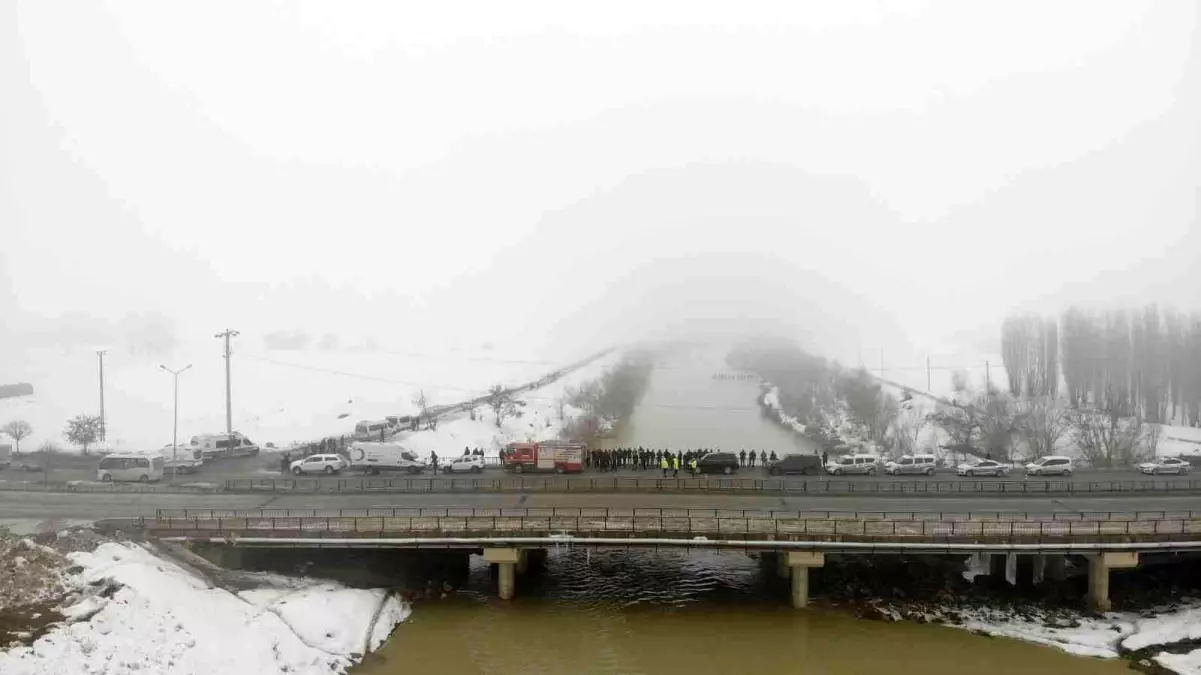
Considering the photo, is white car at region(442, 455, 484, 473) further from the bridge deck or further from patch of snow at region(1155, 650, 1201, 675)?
patch of snow at region(1155, 650, 1201, 675)

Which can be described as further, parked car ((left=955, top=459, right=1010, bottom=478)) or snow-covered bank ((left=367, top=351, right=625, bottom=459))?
snow-covered bank ((left=367, top=351, right=625, bottom=459))

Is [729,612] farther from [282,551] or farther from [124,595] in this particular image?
[124,595]

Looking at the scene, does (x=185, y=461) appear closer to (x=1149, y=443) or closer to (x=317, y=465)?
(x=317, y=465)

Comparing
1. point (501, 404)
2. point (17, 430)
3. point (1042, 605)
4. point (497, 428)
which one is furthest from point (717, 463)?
point (17, 430)

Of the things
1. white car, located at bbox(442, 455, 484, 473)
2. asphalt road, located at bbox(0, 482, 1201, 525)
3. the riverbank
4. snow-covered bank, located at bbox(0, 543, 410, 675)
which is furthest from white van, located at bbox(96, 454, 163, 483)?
the riverbank

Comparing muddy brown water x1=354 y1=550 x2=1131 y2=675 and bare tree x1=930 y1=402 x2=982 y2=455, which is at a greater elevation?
bare tree x1=930 y1=402 x2=982 y2=455

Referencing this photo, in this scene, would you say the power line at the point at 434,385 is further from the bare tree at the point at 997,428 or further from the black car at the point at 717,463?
the black car at the point at 717,463

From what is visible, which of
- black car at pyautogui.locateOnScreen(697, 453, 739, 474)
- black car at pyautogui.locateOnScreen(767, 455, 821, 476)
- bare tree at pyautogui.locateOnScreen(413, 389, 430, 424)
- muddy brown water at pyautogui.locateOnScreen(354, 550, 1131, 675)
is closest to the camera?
muddy brown water at pyautogui.locateOnScreen(354, 550, 1131, 675)

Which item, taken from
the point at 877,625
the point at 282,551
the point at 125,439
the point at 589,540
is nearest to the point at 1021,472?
the point at 877,625

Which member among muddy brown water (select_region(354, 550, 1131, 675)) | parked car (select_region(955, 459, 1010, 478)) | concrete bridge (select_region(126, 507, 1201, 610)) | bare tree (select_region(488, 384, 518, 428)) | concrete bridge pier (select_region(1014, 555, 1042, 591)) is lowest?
muddy brown water (select_region(354, 550, 1131, 675))
